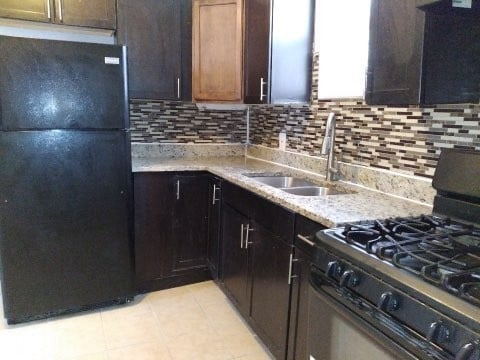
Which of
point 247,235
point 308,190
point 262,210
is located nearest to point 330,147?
point 308,190

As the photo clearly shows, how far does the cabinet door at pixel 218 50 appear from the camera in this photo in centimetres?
255

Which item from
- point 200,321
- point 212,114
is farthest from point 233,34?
point 200,321

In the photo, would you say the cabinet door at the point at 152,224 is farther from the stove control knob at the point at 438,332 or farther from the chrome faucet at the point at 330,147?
the stove control knob at the point at 438,332

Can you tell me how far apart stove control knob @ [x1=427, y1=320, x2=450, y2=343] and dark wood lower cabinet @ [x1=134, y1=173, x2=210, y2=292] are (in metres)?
1.99

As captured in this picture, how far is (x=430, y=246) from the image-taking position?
1.15m

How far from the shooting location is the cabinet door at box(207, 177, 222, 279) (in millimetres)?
2600

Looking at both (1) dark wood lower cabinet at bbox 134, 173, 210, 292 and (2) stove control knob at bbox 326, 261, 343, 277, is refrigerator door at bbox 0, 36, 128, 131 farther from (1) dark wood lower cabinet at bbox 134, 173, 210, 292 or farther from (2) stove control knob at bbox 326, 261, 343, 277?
(2) stove control knob at bbox 326, 261, 343, 277

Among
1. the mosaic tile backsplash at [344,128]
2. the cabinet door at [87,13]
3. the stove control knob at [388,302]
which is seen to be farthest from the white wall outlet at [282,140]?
the stove control knob at [388,302]

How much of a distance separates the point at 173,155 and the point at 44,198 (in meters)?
1.14

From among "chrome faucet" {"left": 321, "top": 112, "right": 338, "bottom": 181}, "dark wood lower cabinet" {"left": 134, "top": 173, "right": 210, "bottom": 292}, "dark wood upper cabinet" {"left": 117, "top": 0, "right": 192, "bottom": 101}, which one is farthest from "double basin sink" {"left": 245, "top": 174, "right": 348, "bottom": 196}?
"dark wood upper cabinet" {"left": 117, "top": 0, "right": 192, "bottom": 101}

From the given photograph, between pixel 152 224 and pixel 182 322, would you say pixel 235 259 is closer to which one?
pixel 182 322

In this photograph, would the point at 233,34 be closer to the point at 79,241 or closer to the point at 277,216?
the point at 277,216

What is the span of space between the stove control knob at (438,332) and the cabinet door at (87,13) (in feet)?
8.35

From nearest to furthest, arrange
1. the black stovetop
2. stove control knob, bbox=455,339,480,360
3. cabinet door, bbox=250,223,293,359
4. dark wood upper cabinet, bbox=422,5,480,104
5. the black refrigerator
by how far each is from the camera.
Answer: stove control knob, bbox=455,339,480,360 < the black stovetop < dark wood upper cabinet, bbox=422,5,480,104 < cabinet door, bbox=250,223,293,359 < the black refrigerator
